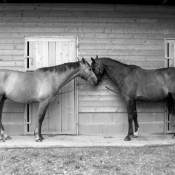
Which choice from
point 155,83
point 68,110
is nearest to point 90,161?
point 68,110

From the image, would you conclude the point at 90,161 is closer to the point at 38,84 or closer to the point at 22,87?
the point at 38,84

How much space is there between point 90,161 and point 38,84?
2.02m

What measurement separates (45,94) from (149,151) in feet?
8.12

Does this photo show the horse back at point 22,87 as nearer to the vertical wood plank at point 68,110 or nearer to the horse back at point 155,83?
the vertical wood plank at point 68,110

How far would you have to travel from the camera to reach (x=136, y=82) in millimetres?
4965

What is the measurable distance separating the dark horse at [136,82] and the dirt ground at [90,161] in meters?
0.80

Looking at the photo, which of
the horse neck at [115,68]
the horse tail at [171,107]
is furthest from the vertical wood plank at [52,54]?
the horse tail at [171,107]

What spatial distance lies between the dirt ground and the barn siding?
1039mm

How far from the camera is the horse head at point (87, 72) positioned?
4.89 m

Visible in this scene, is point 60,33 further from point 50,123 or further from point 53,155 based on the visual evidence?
point 53,155

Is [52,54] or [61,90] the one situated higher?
[52,54]

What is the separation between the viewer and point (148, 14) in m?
5.41

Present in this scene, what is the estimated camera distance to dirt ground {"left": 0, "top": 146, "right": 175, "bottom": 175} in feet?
11.3

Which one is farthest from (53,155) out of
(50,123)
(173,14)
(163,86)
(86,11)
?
(173,14)
